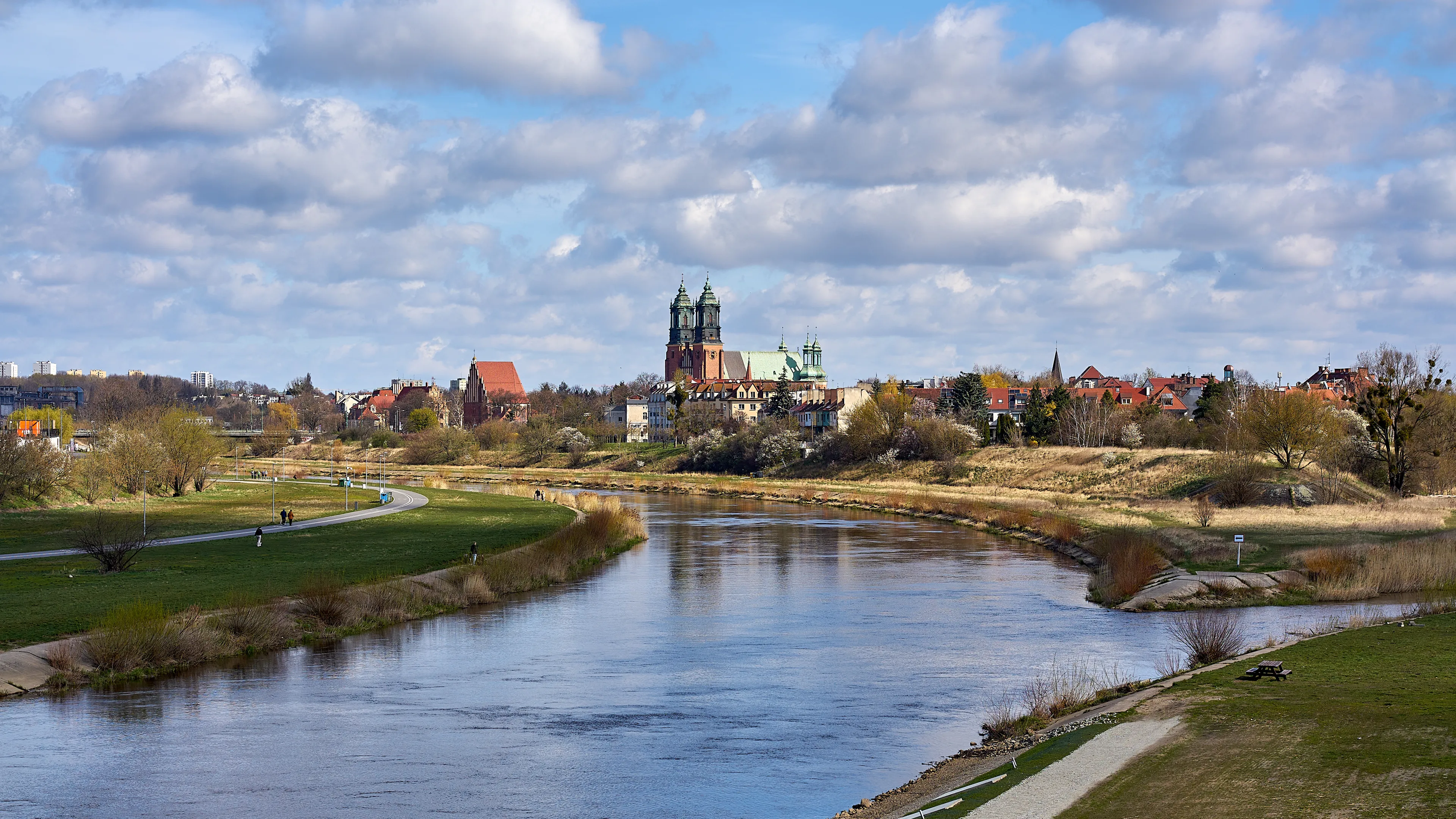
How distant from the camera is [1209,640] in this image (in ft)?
92.2

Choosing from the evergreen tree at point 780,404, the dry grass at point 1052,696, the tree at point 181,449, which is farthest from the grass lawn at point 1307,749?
the evergreen tree at point 780,404

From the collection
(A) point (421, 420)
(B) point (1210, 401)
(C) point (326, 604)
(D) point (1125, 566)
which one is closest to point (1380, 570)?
(D) point (1125, 566)

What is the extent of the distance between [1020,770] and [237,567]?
3383cm

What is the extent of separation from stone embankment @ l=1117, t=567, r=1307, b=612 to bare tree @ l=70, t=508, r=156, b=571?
3334 cm

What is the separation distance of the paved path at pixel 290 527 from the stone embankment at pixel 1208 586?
124 ft

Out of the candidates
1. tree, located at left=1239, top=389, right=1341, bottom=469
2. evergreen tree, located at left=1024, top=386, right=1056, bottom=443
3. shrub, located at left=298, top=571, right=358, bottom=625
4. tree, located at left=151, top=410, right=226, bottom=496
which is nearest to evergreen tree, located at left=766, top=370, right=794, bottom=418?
evergreen tree, located at left=1024, top=386, right=1056, bottom=443

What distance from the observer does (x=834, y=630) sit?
37.4m

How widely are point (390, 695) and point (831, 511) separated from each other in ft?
209

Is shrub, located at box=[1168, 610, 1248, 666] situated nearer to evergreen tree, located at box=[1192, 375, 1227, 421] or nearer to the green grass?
the green grass

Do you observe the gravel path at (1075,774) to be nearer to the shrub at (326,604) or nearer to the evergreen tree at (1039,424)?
the shrub at (326,604)

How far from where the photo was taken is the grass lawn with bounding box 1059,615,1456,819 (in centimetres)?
1525

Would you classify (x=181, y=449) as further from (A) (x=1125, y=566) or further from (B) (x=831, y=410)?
(B) (x=831, y=410)

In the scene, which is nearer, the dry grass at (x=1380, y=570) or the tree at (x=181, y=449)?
the dry grass at (x=1380, y=570)

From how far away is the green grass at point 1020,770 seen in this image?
54.3 feet
